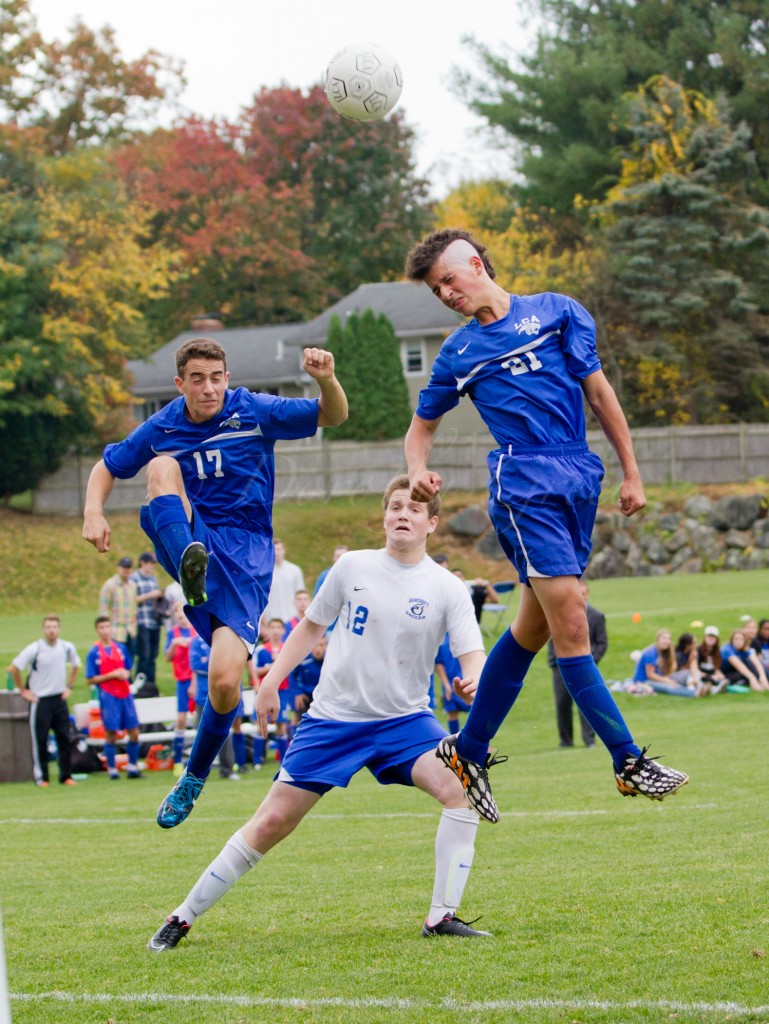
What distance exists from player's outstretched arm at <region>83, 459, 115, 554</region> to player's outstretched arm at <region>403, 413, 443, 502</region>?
1.44 metres

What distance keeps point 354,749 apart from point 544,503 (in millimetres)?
1573

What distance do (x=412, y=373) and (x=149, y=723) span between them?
1455 inches

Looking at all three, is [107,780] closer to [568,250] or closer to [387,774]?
[387,774]

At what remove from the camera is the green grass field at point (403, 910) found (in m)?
4.91

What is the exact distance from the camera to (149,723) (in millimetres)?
18266

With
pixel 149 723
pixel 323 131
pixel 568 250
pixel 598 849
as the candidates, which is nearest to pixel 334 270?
pixel 323 131

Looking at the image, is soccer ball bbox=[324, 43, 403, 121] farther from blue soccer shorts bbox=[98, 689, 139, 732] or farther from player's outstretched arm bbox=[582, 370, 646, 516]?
blue soccer shorts bbox=[98, 689, 139, 732]

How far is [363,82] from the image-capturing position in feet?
22.6

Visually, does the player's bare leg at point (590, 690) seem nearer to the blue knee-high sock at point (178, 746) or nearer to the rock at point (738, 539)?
the blue knee-high sock at point (178, 746)

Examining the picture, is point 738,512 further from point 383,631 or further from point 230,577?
point 230,577

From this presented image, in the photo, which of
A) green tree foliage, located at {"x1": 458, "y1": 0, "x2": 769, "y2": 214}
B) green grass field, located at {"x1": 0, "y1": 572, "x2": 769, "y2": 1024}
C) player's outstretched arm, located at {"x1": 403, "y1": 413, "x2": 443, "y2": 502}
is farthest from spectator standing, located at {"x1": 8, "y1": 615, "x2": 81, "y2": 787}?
green tree foliage, located at {"x1": 458, "y1": 0, "x2": 769, "y2": 214}

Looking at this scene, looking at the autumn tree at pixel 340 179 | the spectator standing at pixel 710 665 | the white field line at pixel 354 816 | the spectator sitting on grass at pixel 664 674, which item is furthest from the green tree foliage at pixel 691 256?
the white field line at pixel 354 816

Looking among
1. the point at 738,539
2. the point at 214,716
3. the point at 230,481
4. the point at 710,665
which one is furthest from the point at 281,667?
the point at 738,539

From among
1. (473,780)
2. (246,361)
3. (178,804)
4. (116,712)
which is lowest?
(116,712)
